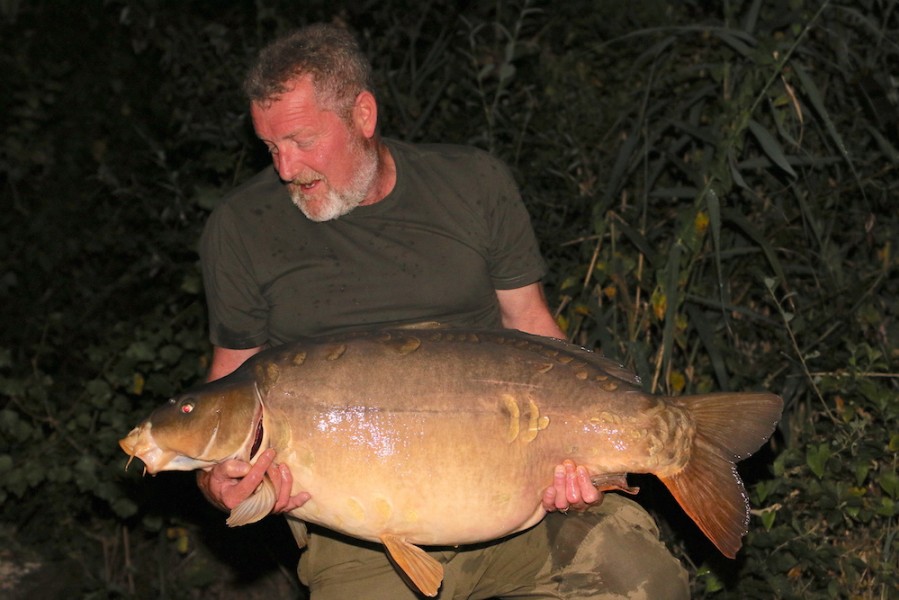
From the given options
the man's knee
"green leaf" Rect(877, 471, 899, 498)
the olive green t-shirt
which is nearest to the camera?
the man's knee

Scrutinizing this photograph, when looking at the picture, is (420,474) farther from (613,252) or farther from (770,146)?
(770,146)

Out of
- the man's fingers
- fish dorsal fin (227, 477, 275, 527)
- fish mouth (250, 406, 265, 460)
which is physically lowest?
fish dorsal fin (227, 477, 275, 527)

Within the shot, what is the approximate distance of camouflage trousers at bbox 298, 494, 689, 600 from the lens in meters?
2.56

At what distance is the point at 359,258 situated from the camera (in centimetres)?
271

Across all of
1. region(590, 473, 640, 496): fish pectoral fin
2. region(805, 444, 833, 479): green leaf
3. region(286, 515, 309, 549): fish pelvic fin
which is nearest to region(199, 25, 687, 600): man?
region(286, 515, 309, 549): fish pelvic fin

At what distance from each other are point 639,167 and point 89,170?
2.75 m

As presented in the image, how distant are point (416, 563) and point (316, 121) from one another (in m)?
1.05

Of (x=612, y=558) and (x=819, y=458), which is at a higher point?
(x=612, y=558)

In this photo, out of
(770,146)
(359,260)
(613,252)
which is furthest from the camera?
(613,252)

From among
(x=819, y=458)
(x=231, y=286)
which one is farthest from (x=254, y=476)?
(x=819, y=458)

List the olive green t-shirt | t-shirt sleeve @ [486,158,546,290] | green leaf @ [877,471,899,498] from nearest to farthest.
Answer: the olive green t-shirt → t-shirt sleeve @ [486,158,546,290] → green leaf @ [877,471,899,498]

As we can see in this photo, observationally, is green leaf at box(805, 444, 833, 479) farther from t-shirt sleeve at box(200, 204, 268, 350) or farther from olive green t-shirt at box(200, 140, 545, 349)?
t-shirt sleeve at box(200, 204, 268, 350)

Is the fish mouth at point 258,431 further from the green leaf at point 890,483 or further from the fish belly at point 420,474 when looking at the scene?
the green leaf at point 890,483

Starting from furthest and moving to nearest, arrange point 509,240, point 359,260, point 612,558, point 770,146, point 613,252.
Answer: point 613,252, point 770,146, point 509,240, point 359,260, point 612,558
